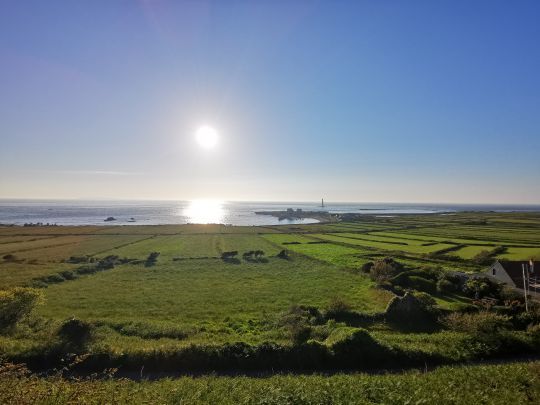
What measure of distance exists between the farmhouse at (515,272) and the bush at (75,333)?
1476 inches

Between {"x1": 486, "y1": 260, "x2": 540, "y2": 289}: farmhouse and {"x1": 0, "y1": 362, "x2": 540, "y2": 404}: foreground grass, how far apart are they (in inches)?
798

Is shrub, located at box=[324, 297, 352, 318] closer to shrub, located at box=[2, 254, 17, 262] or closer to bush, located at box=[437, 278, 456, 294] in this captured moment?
bush, located at box=[437, 278, 456, 294]

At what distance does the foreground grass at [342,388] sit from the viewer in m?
14.3

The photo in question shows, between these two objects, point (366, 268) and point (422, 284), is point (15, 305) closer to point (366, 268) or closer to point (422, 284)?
point (422, 284)

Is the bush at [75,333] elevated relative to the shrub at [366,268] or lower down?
elevated

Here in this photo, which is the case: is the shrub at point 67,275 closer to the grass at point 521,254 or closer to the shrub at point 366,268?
the shrub at point 366,268

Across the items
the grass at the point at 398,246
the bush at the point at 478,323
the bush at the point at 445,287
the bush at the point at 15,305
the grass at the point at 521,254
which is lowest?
the bush at the point at 445,287

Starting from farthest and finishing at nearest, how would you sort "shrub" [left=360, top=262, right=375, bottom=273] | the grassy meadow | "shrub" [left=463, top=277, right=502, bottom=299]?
"shrub" [left=360, top=262, right=375, bottom=273], "shrub" [left=463, top=277, right=502, bottom=299], the grassy meadow

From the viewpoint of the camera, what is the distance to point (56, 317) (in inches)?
1114

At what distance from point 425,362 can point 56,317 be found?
2674 cm

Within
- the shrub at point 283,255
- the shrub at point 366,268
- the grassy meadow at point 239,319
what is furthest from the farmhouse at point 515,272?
the shrub at point 283,255

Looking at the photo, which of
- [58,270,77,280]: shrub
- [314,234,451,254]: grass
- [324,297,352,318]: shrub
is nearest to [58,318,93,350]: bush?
[324,297,352,318]: shrub

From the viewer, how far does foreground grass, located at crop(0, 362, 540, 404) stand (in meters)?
14.3

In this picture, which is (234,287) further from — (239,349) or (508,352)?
(508,352)
